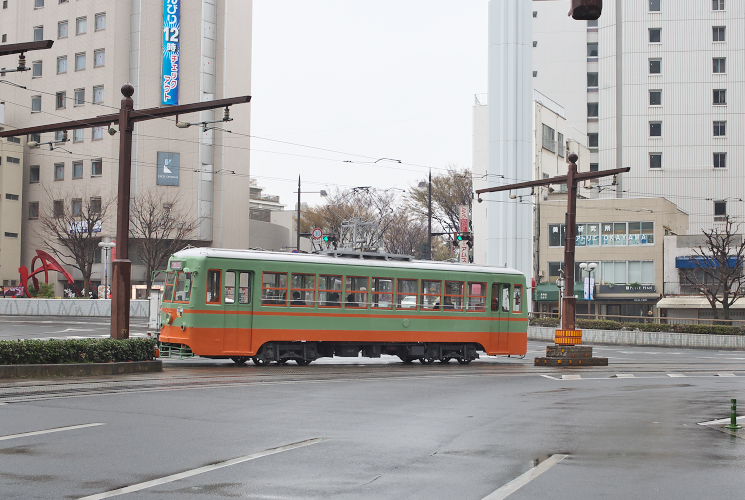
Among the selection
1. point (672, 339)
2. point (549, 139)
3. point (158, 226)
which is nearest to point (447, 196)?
point (549, 139)

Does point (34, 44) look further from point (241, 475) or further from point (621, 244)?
point (621, 244)

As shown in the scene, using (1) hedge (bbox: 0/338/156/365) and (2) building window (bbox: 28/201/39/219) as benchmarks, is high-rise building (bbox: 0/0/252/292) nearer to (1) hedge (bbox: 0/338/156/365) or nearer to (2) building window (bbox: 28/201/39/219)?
(2) building window (bbox: 28/201/39/219)

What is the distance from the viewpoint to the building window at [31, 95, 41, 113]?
79.8m

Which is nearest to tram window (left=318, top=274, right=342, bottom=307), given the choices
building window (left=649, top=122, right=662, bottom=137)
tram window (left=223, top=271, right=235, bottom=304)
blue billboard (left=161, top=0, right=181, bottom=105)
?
tram window (left=223, top=271, right=235, bottom=304)

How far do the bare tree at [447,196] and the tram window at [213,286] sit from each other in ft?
193

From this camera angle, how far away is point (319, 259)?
28.5m

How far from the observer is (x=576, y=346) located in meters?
32.2

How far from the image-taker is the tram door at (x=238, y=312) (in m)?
26.8

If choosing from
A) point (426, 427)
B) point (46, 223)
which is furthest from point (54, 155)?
point (426, 427)

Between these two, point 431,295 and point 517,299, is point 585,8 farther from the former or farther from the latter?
point 517,299

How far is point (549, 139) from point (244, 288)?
51.1 m

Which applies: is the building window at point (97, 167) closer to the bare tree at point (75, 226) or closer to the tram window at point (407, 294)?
the bare tree at point (75, 226)

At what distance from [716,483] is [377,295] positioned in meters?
20.3

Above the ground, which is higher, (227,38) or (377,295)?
(227,38)
